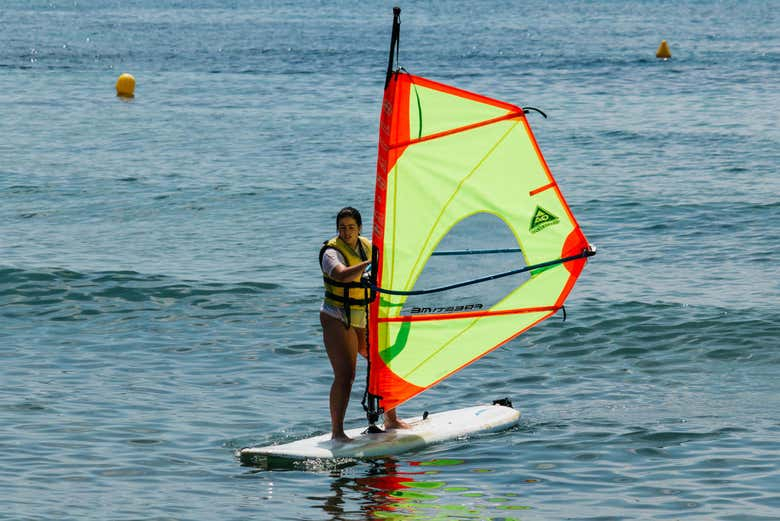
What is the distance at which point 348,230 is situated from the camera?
1088cm

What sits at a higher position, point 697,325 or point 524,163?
point 524,163

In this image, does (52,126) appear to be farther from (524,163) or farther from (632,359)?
(524,163)

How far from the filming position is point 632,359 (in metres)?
15.4

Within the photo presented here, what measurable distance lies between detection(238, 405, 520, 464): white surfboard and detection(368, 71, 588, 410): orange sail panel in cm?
39

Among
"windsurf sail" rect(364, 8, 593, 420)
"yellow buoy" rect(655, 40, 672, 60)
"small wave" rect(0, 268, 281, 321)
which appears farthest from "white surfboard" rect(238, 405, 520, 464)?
"yellow buoy" rect(655, 40, 672, 60)

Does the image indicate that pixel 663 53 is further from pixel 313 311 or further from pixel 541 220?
pixel 541 220

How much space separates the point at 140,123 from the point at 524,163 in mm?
27526

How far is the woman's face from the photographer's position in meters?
10.9

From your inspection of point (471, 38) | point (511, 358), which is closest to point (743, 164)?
point (511, 358)

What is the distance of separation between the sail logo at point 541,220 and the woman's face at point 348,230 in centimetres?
171

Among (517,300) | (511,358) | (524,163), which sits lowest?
(511,358)

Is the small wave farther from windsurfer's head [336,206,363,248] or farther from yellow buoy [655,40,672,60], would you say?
yellow buoy [655,40,672,60]

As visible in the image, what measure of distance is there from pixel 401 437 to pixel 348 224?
7.13 feet

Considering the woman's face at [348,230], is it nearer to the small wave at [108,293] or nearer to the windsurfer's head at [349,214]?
the windsurfer's head at [349,214]
